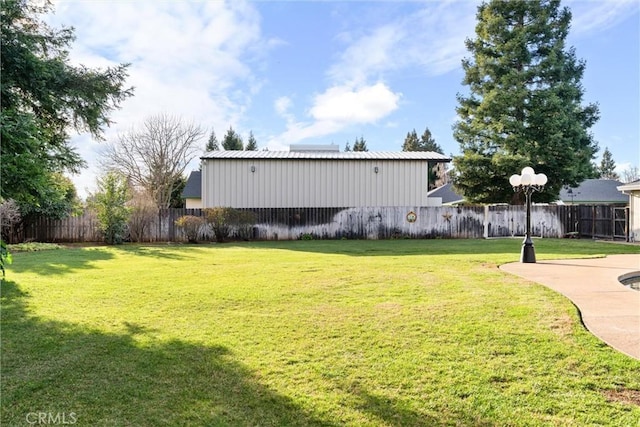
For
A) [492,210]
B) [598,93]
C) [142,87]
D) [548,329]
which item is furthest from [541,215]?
[142,87]

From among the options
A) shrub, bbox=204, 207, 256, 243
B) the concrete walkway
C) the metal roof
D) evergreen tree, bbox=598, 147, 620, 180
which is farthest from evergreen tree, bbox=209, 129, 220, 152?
evergreen tree, bbox=598, 147, 620, 180

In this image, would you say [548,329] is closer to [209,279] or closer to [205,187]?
[209,279]

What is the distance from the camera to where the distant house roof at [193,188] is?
28.1 m

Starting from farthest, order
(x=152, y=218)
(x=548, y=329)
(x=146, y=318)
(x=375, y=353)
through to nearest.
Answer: (x=152, y=218), (x=146, y=318), (x=548, y=329), (x=375, y=353)

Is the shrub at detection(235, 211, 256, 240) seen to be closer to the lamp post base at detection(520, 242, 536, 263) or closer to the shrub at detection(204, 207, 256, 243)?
the shrub at detection(204, 207, 256, 243)

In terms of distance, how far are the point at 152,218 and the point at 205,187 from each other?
323cm

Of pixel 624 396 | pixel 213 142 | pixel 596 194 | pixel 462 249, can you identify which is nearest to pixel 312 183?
pixel 462 249

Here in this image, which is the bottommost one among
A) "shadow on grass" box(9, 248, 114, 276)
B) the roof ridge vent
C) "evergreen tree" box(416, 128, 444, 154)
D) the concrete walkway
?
the concrete walkway

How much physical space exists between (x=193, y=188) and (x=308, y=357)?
27.4 m

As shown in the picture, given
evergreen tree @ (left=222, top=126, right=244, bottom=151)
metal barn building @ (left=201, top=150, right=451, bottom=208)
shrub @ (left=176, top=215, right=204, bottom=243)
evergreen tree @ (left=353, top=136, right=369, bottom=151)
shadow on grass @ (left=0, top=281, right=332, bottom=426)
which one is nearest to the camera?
shadow on grass @ (left=0, top=281, right=332, bottom=426)

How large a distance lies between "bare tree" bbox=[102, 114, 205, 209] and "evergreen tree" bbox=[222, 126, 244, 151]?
1131 centimetres

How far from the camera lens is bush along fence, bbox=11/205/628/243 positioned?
16219 mm

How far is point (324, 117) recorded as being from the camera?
29.0 metres

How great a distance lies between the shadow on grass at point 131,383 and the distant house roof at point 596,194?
37416 millimetres
